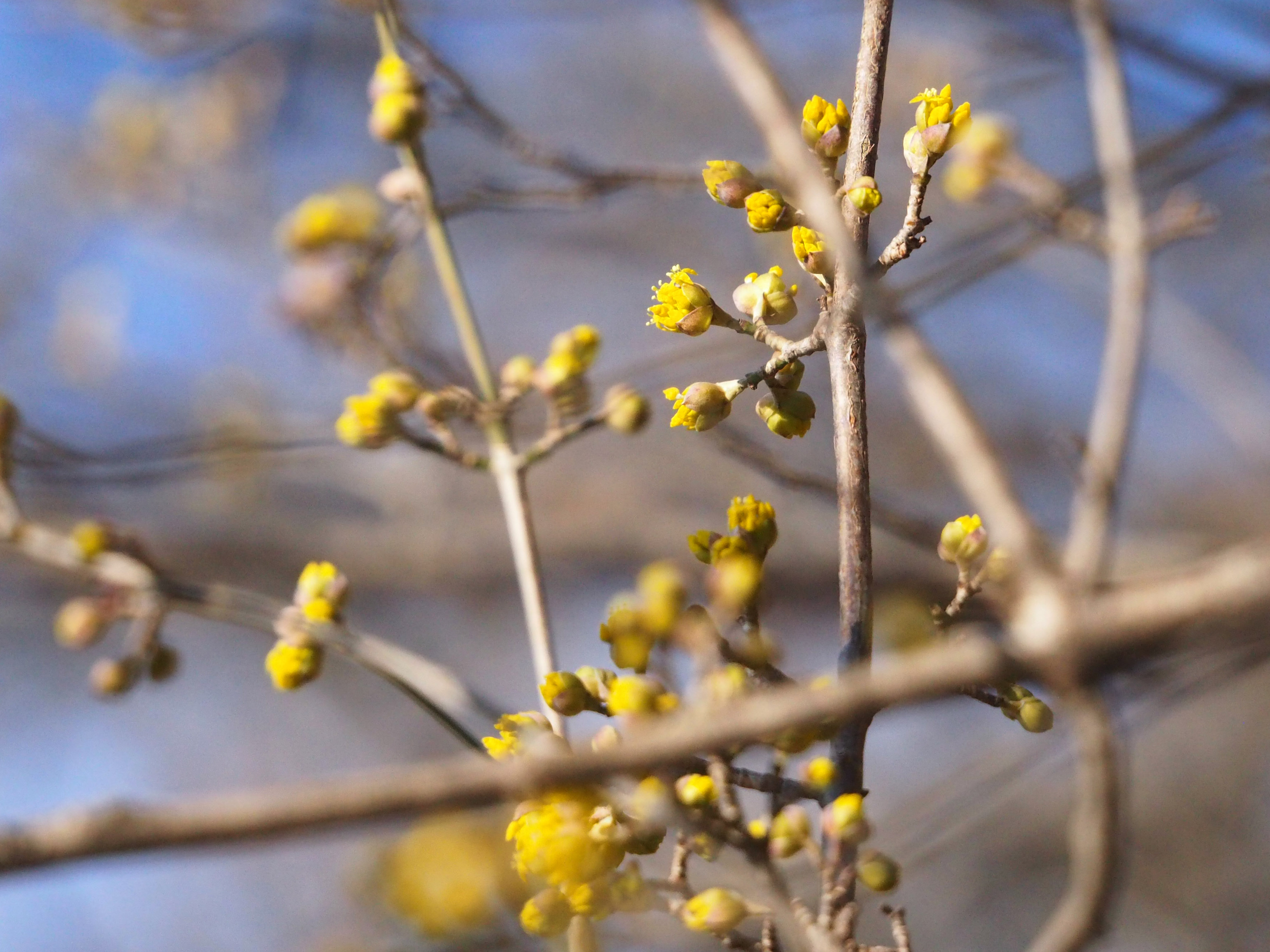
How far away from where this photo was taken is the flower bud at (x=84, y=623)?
1.67m

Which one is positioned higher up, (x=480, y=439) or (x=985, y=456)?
(x=480, y=439)

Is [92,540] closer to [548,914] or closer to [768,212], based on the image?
[548,914]

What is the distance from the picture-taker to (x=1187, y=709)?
24.2ft

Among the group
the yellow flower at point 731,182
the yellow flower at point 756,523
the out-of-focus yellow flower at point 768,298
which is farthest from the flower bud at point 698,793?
the yellow flower at point 731,182

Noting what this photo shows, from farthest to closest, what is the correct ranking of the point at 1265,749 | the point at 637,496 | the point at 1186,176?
the point at 1265,749 → the point at 637,496 → the point at 1186,176

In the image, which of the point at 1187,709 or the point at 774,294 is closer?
the point at 774,294

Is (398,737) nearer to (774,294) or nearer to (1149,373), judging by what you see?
(1149,373)

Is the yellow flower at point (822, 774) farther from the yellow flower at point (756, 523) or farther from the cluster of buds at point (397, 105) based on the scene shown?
the cluster of buds at point (397, 105)

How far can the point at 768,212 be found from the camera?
120cm

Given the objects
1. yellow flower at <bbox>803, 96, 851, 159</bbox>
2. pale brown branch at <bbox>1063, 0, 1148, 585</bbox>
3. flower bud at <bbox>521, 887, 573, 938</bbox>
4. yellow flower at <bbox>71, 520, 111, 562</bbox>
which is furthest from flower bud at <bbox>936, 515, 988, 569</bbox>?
yellow flower at <bbox>71, 520, 111, 562</bbox>

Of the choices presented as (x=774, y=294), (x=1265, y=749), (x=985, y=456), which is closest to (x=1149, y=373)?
(x=1265, y=749)

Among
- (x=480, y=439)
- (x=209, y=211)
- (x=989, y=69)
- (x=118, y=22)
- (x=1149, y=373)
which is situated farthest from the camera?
(x=1149, y=373)

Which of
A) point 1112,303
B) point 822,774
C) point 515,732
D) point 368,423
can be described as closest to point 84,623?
point 368,423

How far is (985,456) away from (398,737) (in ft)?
26.0
